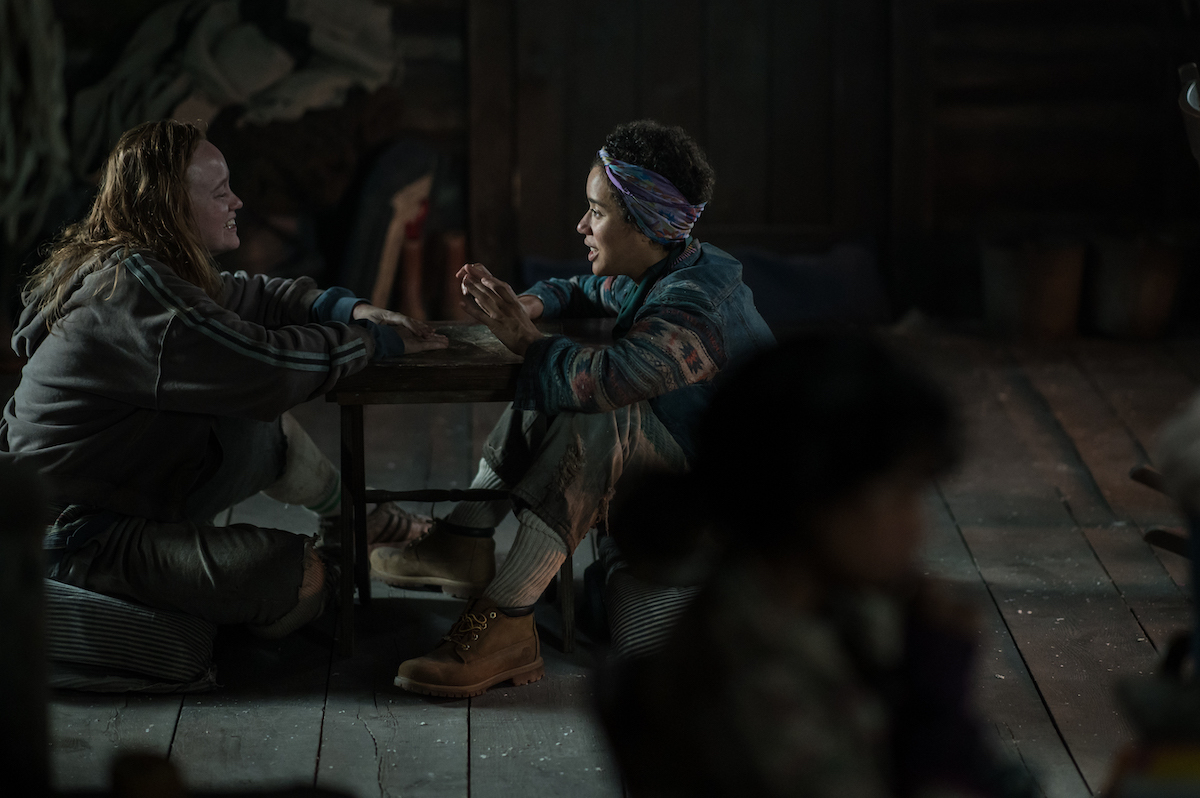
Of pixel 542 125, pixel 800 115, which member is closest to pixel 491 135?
pixel 542 125

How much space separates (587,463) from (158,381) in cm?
91

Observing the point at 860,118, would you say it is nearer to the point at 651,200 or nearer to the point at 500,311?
the point at 651,200

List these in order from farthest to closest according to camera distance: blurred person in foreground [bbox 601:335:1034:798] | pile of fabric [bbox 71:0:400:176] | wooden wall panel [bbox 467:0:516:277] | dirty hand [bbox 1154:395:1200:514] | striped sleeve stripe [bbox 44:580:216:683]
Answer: wooden wall panel [bbox 467:0:516:277], pile of fabric [bbox 71:0:400:176], striped sleeve stripe [bbox 44:580:216:683], dirty hand [bbox 1154:395:1200:514], blurred person in foreground [bbox 601:335:1034:798]

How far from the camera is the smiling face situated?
3105 millimetres

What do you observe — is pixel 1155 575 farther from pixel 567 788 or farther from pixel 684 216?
pixel 567 788

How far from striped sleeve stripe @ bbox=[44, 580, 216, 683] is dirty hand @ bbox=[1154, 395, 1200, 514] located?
206cm

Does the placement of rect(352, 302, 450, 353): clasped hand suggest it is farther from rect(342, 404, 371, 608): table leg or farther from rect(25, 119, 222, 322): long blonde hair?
rect(25, 119, 222, 322): long blonde hair

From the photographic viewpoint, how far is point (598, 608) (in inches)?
133

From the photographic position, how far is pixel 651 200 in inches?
120

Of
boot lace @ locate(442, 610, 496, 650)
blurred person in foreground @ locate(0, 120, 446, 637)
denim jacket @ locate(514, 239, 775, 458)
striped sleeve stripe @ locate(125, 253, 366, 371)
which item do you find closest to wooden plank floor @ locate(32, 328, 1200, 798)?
boot lace @ locate(442, 610, 496, 650)

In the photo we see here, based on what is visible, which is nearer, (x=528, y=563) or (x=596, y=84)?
(x=528, y=563)

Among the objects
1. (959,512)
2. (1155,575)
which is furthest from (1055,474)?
(1155,575)

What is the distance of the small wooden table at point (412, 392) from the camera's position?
302cm

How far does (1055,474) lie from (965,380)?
1266 mm
